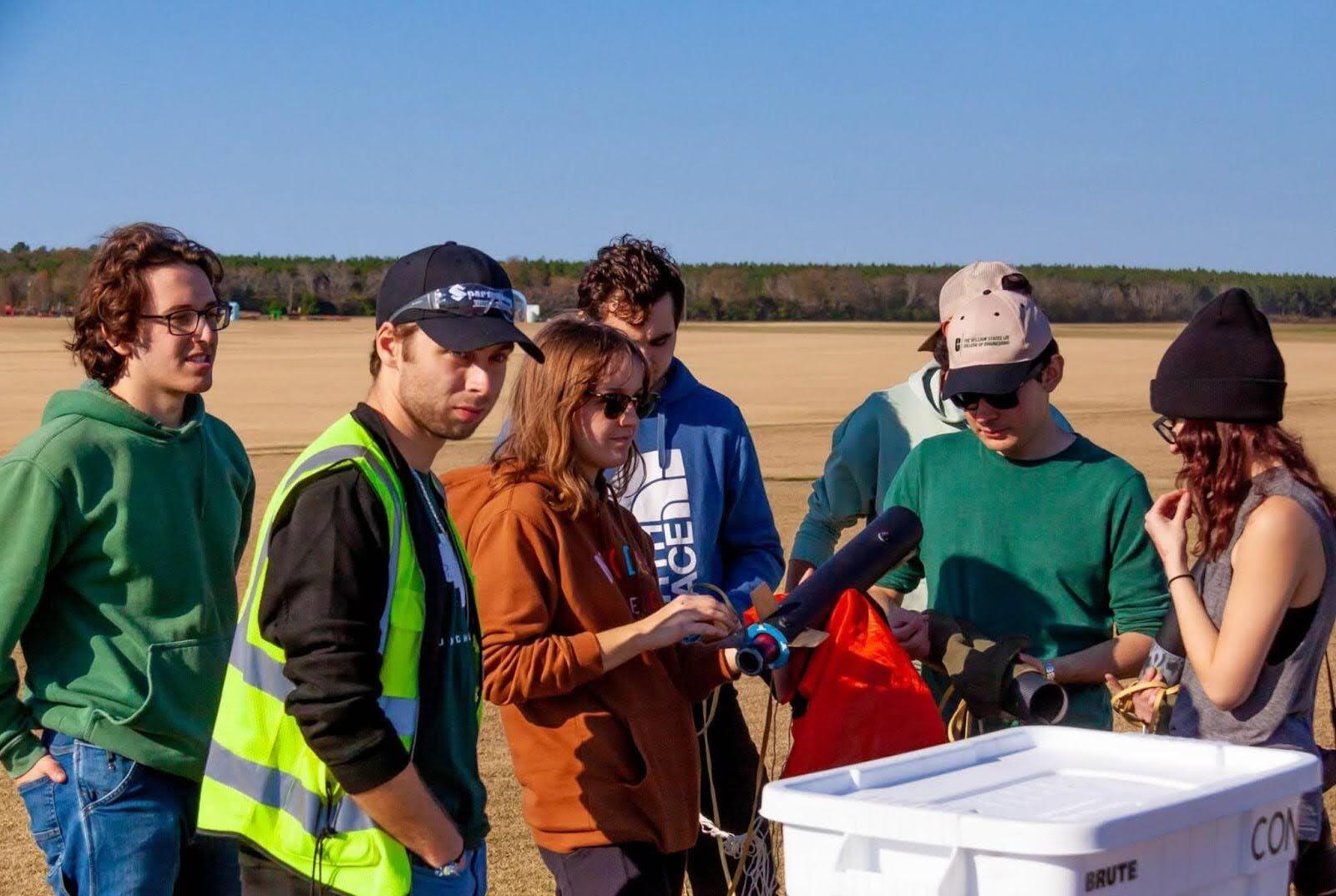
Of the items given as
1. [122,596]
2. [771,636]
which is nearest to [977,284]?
[771,636]

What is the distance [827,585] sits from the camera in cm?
322

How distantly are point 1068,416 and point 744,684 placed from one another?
21381mm

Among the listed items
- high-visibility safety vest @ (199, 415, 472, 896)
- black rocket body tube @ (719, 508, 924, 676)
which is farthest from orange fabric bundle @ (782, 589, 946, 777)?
high-visibility safety vest @ (199, 415, 472, 896)

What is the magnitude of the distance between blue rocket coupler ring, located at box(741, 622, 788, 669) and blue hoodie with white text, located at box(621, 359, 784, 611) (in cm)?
127

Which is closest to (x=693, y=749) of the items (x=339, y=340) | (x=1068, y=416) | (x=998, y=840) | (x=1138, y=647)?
(x=1138, y=647)

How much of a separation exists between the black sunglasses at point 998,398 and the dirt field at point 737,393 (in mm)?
2698

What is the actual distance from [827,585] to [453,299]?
37.7 inches

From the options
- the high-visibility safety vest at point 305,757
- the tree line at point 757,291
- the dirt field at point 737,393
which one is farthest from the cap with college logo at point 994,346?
the tree line at point 757,291

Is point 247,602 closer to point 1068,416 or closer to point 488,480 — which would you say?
point 488,480

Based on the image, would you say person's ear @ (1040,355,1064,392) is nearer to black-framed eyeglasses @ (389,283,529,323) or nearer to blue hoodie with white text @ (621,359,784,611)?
blue hoodie with white text @ (621,359,784,611)

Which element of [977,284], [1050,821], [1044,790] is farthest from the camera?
[977,284]

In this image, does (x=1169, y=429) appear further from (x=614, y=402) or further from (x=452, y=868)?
(x=452, y=868)

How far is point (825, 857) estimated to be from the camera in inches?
86.7

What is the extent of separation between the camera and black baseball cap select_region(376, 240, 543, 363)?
2.88m
